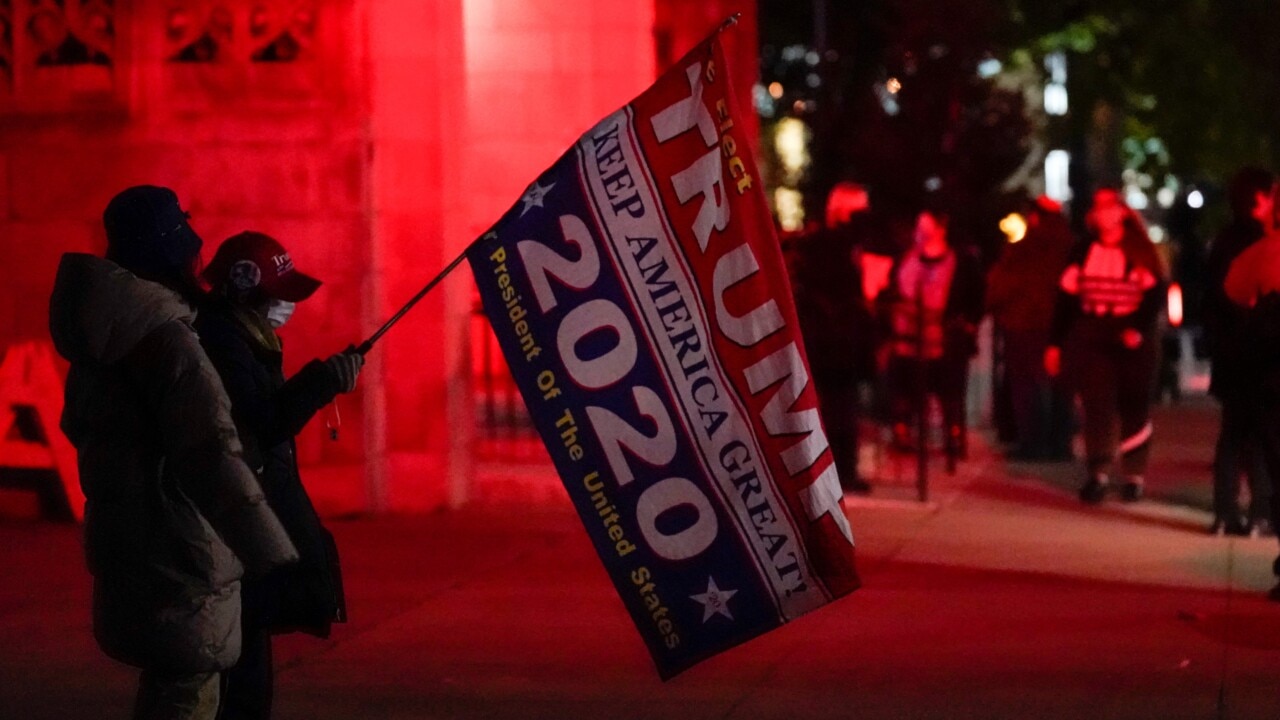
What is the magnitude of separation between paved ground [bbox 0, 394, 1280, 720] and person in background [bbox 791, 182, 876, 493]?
1.02m

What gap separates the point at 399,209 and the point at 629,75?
455 centimetres

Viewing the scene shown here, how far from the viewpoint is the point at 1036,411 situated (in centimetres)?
1441

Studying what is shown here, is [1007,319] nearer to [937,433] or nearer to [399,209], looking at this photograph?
[937,433]

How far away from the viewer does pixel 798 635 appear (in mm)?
8211

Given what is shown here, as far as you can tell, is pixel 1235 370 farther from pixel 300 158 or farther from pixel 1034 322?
pixel 300 158

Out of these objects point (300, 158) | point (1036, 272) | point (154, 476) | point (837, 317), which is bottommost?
point (837, 317)

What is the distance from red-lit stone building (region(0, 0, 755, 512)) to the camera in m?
11.1

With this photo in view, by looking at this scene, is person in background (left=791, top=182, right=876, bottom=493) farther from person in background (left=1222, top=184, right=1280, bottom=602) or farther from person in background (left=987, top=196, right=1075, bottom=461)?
person in background (left=1222, top=184, right=1280, bottom=602)

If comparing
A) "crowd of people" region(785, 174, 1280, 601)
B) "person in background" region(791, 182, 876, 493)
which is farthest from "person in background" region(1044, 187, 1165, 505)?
"person in background" region(791, 182, 876, 493)

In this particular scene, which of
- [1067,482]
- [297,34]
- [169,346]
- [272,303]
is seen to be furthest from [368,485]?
[169,346]

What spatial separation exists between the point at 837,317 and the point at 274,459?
707 cm

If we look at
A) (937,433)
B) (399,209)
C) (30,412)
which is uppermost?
(399,209)

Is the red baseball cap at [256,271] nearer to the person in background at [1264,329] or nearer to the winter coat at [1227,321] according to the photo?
the person in background at [1264,329]

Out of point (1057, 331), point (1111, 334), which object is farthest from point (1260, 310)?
point (1057, 331)
